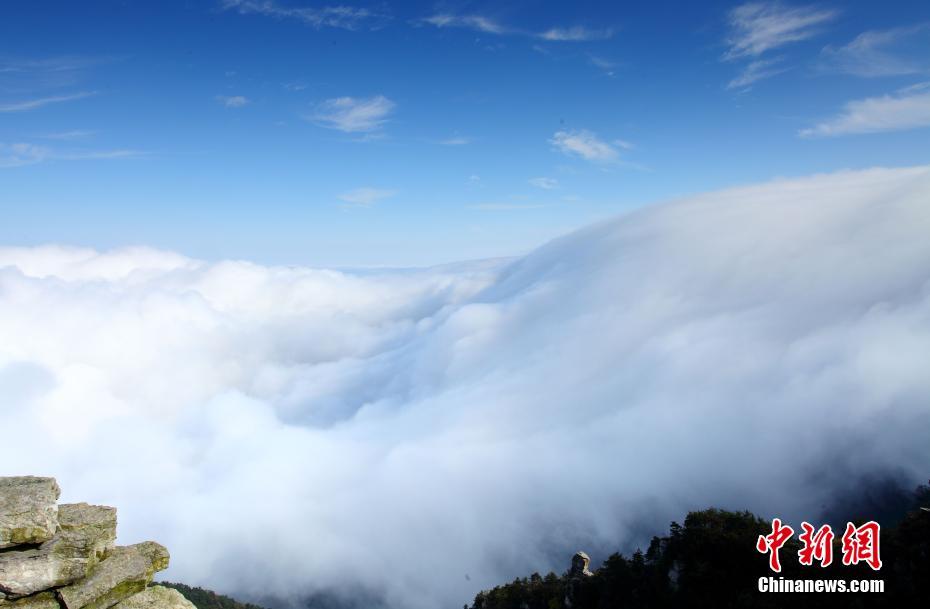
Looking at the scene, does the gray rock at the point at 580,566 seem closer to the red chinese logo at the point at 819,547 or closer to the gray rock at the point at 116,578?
the red chinese logo at the point at 819,547

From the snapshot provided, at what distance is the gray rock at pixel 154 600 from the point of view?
2114 cm

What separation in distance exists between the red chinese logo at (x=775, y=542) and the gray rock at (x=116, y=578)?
38.8 metres

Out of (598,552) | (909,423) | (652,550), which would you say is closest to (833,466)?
(909,423)

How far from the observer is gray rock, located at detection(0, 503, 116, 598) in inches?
714

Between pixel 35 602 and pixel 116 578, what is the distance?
2.66 metres

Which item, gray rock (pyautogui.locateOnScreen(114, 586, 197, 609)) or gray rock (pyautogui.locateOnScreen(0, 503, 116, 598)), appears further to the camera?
gray rock (pyautogui.locateOnScreen(114, 586, 197, 609))

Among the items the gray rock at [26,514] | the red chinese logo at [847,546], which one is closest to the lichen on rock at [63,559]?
the gray rock at [26,514]

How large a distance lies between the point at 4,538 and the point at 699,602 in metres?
43.1

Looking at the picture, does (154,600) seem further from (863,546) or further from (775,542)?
(863,546)

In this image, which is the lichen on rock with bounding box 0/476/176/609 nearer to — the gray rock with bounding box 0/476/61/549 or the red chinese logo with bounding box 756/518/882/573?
the gray rock with bounding box 0/476/61/549

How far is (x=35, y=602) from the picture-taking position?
18656 mm

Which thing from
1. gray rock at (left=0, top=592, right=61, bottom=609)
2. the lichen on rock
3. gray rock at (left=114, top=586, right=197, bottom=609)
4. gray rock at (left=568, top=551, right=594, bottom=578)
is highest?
the lichen on rock

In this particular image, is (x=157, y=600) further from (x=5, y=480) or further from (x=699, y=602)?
(x=699, y=602)

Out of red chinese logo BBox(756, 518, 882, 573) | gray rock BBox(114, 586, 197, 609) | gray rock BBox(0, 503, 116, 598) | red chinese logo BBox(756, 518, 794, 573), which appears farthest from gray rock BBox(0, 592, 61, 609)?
red chinese logo BBox(756, 518, 794, 573)
